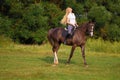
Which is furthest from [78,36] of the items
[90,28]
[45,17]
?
[45,17]

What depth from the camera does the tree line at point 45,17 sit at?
112 feet

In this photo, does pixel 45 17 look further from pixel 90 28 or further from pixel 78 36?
pixel 90 28

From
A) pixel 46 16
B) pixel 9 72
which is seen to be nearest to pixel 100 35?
pixel 46 16

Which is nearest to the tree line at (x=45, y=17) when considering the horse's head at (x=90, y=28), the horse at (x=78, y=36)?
the horse at (x=78, y=36)

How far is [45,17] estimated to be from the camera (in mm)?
34562

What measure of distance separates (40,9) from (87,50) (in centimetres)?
721

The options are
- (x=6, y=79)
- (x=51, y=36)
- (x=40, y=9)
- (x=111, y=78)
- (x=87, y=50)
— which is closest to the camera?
(x=6, y=79)

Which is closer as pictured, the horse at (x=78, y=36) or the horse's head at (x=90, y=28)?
the horse's head at (x=90, y=28)

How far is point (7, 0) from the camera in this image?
34.4 meters

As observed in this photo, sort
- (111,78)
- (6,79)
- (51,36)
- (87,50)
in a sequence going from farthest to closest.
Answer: (87,50)
(51,36)
(111,78)
(6,79)

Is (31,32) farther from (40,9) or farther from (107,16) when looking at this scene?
(107,16)

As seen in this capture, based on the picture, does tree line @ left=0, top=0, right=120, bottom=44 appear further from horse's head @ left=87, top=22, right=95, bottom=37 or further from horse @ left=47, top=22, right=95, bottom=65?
horse's head @ left=87, top=22, right=95, bottom=37

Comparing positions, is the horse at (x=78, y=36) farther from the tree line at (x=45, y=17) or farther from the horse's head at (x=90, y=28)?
the tree line at (x=45, y=17)

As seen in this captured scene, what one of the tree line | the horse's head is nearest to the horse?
the horse's head
